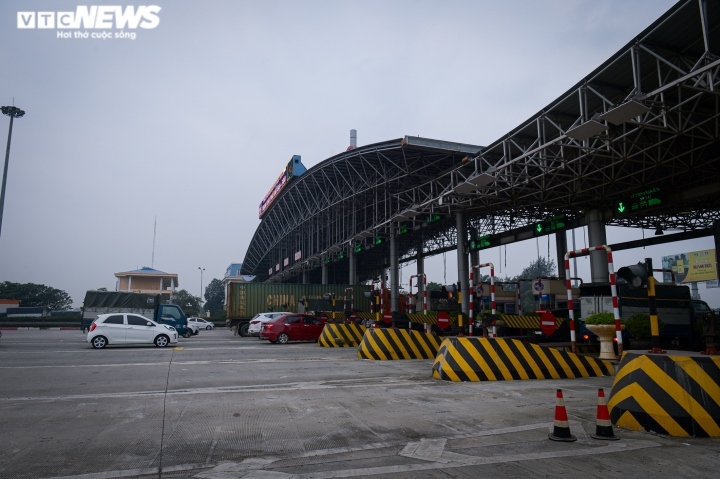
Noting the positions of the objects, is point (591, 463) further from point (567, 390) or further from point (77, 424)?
point (77, 424)

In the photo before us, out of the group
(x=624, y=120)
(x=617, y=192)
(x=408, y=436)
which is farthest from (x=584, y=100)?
(x=408, y=436)

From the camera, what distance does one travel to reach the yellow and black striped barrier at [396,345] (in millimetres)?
15273

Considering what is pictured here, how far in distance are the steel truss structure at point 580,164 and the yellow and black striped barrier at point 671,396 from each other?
895 cm

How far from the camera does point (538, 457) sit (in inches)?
202

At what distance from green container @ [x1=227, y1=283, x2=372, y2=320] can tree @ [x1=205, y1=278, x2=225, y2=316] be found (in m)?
110

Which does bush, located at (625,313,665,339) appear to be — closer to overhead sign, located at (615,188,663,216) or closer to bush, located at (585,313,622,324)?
bush, located at (585,313,622,324)

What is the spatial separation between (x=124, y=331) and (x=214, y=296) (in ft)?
440

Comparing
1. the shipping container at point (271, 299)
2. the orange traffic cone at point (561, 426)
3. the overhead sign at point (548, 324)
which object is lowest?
the orange traffic cone at point (561, 426)

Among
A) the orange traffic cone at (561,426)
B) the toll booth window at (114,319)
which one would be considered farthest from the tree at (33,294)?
the orange traffic cone at (561,426)

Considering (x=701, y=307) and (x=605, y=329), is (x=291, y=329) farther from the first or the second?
(x=701, y=307)

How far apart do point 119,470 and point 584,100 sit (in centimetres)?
1659

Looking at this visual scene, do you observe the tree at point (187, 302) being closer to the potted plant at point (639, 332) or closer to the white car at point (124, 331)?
the white car at point (124, 331)

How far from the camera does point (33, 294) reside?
3654 inches

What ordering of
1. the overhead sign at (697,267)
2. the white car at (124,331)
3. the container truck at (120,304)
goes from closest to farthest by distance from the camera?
the white car at (124,331) → the container truck at (120,304) → the overhead sign at (697,267)
